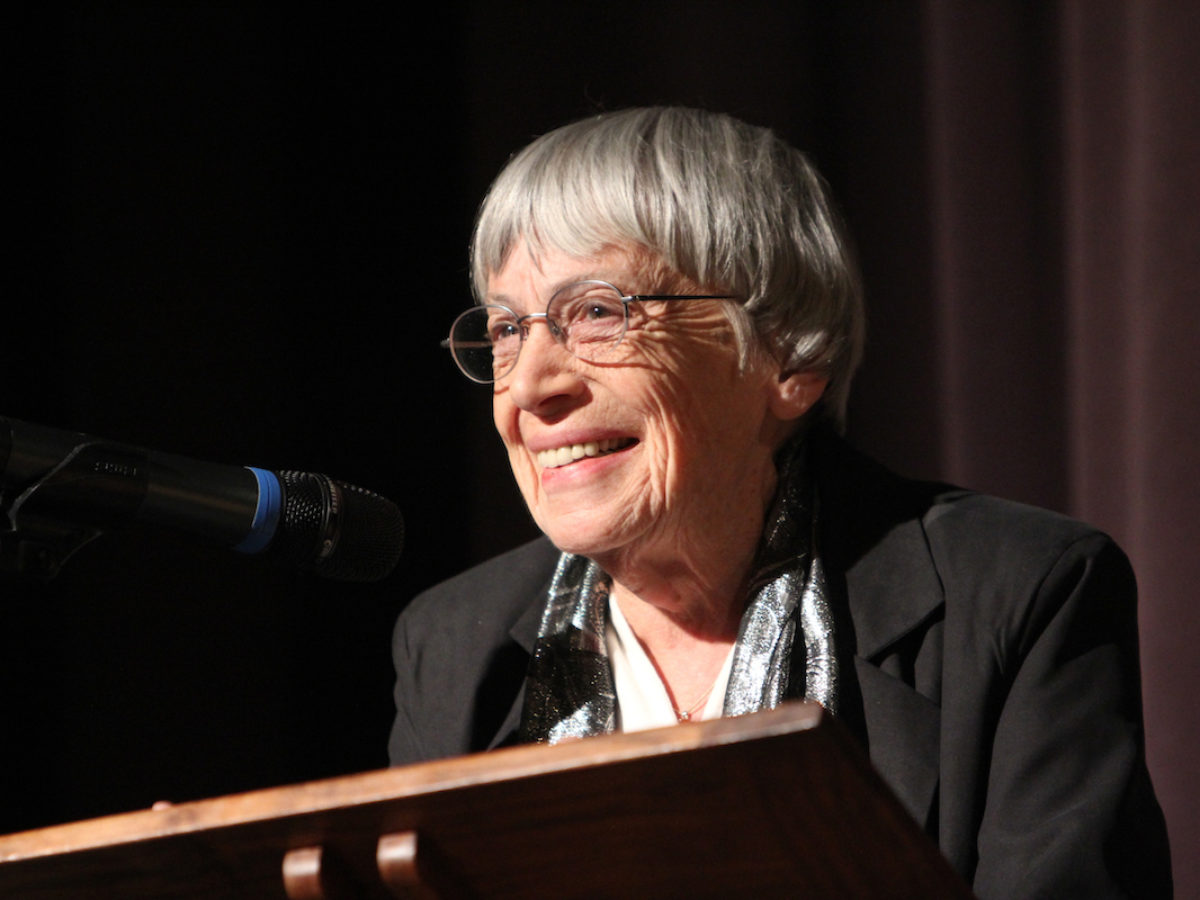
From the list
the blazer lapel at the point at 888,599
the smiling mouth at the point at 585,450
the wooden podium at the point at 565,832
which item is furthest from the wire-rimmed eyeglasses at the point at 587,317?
the wooden podium at the point at 565,832

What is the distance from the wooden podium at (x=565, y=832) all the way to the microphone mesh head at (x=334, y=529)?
0.35 m

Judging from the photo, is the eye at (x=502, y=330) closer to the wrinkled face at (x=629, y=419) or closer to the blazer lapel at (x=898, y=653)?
the wrinkled face at (x=629, y=419)

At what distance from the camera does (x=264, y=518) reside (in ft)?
3.70

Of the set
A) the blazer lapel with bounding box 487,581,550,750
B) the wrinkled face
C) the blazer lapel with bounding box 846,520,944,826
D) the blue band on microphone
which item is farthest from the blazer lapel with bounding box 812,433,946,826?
the blue band on microphone

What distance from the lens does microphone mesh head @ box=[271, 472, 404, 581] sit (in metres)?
1.15

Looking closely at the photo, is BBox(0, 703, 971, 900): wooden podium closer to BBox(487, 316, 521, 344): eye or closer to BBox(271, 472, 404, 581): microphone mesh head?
BBox(271, 472, 404, 581): microphone mesh head

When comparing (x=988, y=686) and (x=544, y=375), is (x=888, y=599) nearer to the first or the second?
(x=988, y=686)

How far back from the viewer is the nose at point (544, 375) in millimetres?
1676

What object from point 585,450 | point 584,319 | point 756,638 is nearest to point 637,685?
point 756,638

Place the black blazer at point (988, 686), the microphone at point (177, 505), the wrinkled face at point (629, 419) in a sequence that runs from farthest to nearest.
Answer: the wrinkled face at point (629, 419) → the black blazer at point (988, 686) → the microphone at point (177, 505)

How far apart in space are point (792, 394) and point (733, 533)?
0.67ft

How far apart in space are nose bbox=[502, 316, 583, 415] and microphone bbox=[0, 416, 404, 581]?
463 mm

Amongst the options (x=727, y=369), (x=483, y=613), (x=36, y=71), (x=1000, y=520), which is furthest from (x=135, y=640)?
(x=1000, y=520)

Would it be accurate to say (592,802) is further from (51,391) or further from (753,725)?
(51,391)
